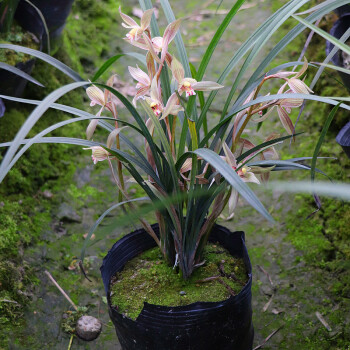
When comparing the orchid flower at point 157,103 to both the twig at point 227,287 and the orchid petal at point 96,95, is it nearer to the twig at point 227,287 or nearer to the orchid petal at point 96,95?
the orchid petal at point 96,95

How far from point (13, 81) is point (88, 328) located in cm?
97

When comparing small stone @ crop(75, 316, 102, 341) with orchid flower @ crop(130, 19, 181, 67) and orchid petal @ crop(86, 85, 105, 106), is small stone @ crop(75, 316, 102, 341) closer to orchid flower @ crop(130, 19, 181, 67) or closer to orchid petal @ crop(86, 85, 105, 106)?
orchid petal @ crop(86, 85, 105, 106)

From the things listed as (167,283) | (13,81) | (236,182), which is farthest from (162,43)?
(13,81)


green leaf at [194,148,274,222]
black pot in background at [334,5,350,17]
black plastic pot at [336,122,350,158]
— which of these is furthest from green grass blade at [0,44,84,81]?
black pot in background at [334,5,350,17]

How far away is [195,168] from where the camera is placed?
3.43ft

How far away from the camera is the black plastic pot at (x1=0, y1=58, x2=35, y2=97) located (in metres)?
1.69

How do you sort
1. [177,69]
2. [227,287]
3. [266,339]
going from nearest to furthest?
[177,69]
[227,287]
[266,339]

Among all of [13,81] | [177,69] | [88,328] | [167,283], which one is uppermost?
[177,69]

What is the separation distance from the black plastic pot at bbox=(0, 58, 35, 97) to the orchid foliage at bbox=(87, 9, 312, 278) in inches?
28.5

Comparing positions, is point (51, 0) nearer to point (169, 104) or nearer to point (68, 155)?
point (68, 155)

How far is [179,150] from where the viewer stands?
1.10 metres

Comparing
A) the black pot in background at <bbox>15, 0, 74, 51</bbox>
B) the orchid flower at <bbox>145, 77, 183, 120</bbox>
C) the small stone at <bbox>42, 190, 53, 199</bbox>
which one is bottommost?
the small stone at <bbox>42, 190, 53, 199</bbox>

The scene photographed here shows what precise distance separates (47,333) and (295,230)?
1018 millimetres

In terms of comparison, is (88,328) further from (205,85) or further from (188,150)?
(205,85)
